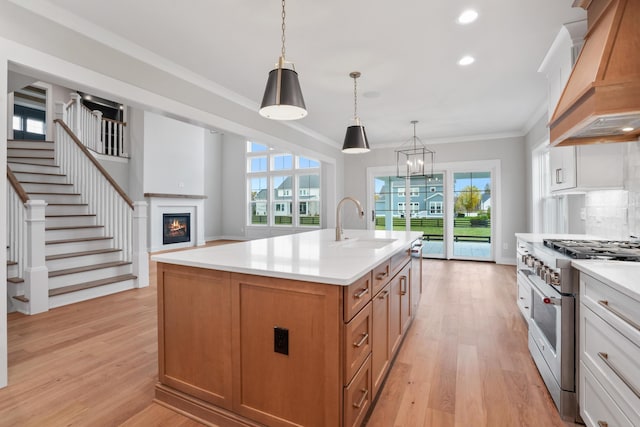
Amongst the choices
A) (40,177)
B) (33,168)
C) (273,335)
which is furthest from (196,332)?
(33,168)

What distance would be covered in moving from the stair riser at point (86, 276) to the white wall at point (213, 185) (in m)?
5.21

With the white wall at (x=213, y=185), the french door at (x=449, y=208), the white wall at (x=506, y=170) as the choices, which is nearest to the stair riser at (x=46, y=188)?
the white wall at (x=213, y=185)

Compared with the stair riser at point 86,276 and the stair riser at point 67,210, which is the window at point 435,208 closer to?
the stair riser at point 86,276

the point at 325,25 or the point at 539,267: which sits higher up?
the point at 325,25

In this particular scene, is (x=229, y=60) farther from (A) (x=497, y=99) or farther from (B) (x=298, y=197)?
(B) (x=298, y=197)

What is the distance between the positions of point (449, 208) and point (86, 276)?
637 centimetres

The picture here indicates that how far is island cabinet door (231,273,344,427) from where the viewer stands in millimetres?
1324

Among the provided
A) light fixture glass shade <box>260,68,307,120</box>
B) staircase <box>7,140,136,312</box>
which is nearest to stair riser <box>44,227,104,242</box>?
staircase <box>7,140,136,312</box>

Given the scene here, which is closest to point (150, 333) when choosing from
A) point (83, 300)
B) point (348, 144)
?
point (83, 300)

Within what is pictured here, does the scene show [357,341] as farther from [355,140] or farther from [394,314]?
[355,140]

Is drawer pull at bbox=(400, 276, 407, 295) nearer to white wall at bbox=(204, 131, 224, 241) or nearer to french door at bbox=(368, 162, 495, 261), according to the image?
french door at bbox=(368, 162, 495, 261)

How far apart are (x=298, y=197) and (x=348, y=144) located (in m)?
5.93

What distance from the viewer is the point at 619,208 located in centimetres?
258

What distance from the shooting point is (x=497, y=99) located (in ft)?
14.3
